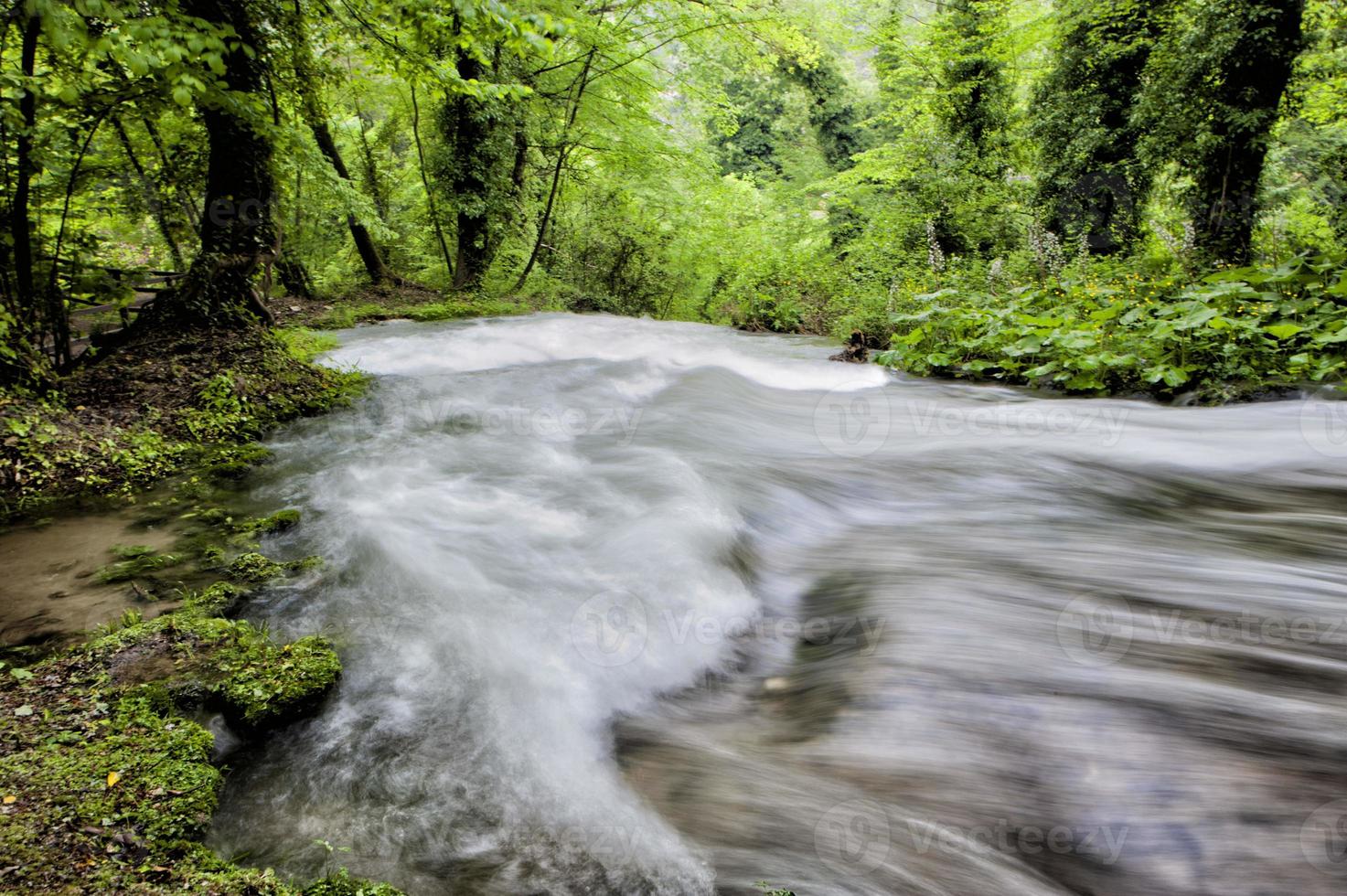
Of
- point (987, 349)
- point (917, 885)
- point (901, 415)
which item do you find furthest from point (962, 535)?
point (987, 349)

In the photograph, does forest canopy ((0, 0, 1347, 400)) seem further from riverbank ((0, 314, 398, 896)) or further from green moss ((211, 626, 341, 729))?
green moss ((211, 626, 341, 729))

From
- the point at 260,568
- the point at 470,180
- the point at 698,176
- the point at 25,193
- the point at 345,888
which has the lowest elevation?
the point at 345,888

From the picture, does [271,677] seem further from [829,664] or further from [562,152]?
[562,152]

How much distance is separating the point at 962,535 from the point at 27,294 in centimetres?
602

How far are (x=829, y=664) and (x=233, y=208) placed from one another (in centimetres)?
593

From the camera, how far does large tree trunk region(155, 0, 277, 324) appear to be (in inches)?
213

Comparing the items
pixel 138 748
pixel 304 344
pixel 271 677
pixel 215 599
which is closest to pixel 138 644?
pixel 215 599

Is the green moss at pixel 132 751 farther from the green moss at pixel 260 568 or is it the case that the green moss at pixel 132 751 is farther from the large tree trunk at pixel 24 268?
the large tree trunk at pixel 24 268

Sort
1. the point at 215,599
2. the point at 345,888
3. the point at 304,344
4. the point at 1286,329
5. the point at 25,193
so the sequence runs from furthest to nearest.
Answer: the point at 304,344
the point at 1286,329
the point at 25,193
the point at 215,599
the point at 345,888

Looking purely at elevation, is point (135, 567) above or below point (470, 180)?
below

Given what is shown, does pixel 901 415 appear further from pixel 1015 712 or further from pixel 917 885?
pixel 917 885

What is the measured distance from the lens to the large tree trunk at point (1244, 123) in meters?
8.82

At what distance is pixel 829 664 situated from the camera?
8.94 feet

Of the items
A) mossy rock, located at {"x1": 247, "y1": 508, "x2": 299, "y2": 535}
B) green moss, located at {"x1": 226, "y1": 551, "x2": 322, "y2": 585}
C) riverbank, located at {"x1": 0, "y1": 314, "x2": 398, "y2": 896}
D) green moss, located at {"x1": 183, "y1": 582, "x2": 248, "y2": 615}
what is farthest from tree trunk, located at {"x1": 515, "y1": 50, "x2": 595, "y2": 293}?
green moss, located at {"x1": 183, "y1": 582, "x2": 248, "y2": 615}
